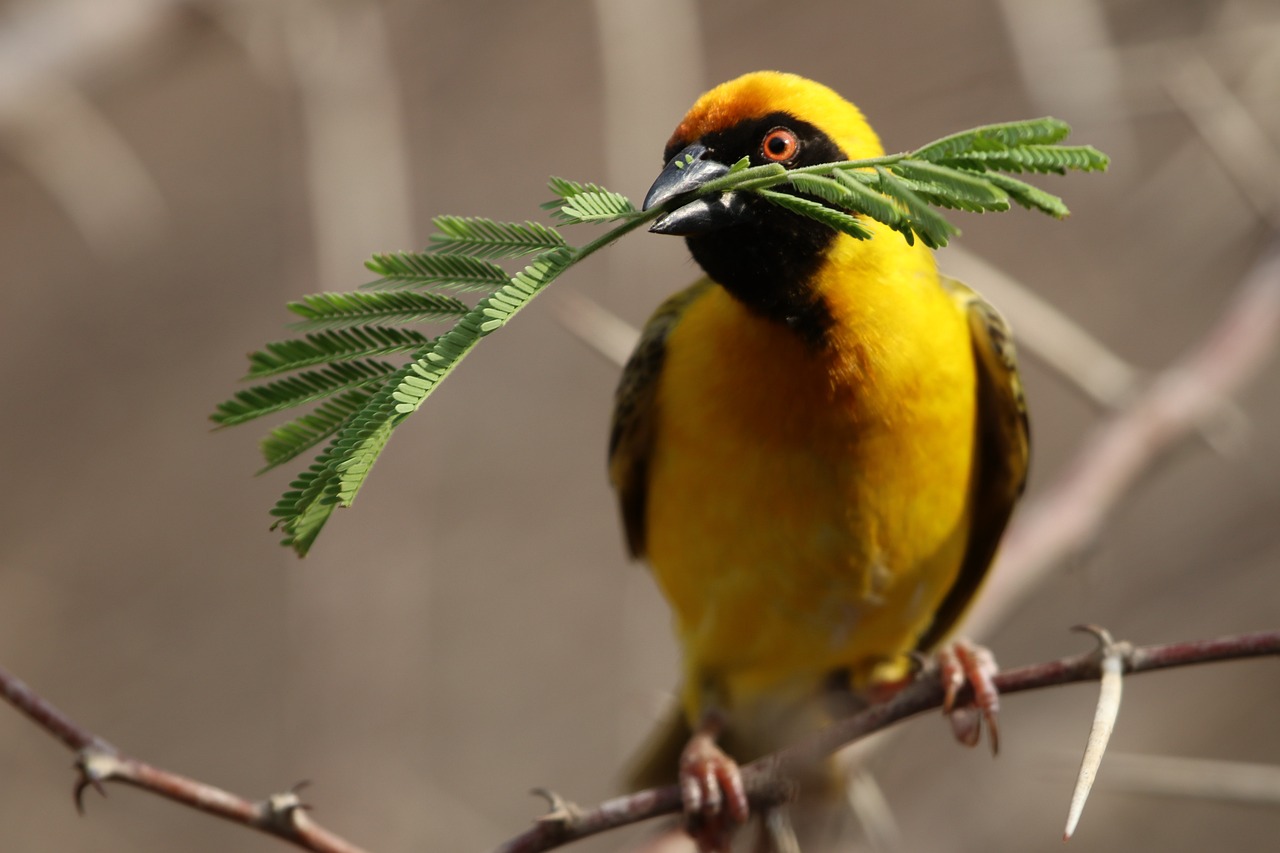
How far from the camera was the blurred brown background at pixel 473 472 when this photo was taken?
5.29 m

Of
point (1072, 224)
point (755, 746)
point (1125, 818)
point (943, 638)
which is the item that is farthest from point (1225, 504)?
point (755, 746)

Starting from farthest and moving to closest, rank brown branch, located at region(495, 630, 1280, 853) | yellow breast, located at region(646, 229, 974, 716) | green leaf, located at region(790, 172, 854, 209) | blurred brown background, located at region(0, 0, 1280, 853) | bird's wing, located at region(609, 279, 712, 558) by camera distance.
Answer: blurred brown background, located at region(0, 0, 1280, 853) → bird's wing, located at region(609, 279, 712, 558) → yellow breast, located at region(646, 229, 974, 716) → brown branch, located at region(495, 630, 1280, 853) → green leaf, located at region(790, 172, 854, 209)

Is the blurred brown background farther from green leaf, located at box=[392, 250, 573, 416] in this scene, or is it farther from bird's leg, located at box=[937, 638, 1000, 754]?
green leaf, located at box=[392, 250, 573, 416]

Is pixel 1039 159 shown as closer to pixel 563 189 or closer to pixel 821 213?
pixel 821 213

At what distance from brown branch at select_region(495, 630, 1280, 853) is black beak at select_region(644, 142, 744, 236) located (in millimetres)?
1020

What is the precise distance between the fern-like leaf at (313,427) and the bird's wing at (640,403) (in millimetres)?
1951

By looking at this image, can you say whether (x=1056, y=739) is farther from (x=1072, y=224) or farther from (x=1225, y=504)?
(x=1072, y=224)

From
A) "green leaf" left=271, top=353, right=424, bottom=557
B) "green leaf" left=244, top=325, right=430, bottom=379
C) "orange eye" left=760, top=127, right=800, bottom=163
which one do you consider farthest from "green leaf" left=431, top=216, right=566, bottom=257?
Answer: "orange eye" left=760, top=127, right=800, bottom=163

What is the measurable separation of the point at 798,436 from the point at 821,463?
9 cm

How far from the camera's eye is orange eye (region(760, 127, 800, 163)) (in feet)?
9.88

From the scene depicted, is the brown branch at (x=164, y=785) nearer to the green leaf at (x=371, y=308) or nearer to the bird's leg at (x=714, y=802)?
the green leaf at (x=371, y=308)

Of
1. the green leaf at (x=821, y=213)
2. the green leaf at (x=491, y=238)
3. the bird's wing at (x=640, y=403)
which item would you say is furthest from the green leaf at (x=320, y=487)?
the bird's wing at (x=640, y=403)

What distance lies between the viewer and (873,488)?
332 centimetres

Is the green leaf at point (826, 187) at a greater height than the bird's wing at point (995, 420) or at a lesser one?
greater
